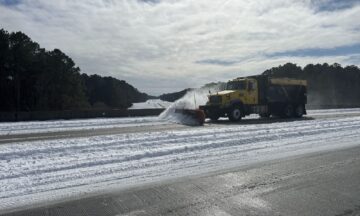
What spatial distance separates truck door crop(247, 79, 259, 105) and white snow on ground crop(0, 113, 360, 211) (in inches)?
379

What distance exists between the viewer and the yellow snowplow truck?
24.4 meters

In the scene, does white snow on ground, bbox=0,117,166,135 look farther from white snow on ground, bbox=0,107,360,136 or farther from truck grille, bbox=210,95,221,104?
truck grille, bbox=210,95,221,104

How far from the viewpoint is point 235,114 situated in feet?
79.4

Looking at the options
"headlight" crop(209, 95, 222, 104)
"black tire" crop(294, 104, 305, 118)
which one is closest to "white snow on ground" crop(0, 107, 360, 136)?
"headlight" crop(209, 95, 222, 104)

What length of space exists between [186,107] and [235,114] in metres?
3.28

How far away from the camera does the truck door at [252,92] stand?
25.4 meters

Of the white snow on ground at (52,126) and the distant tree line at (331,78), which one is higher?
the distant tree line at (331,78)

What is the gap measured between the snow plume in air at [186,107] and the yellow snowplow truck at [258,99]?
4.64 ft

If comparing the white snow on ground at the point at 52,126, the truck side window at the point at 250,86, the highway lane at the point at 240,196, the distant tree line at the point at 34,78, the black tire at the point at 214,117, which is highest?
the distant tree line at the point at 34,78

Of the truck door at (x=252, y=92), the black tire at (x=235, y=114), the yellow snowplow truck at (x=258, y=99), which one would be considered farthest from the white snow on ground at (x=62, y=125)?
the truck door at (x=252, y=92)

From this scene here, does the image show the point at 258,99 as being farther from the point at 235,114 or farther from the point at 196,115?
the point at 196,115

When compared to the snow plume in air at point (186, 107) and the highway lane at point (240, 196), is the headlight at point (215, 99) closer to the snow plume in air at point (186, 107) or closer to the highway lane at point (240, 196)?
the snow plume in air at point (186, 107)

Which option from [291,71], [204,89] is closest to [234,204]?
[204,89]

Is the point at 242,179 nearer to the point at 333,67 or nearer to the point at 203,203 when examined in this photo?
the point at 203,203
